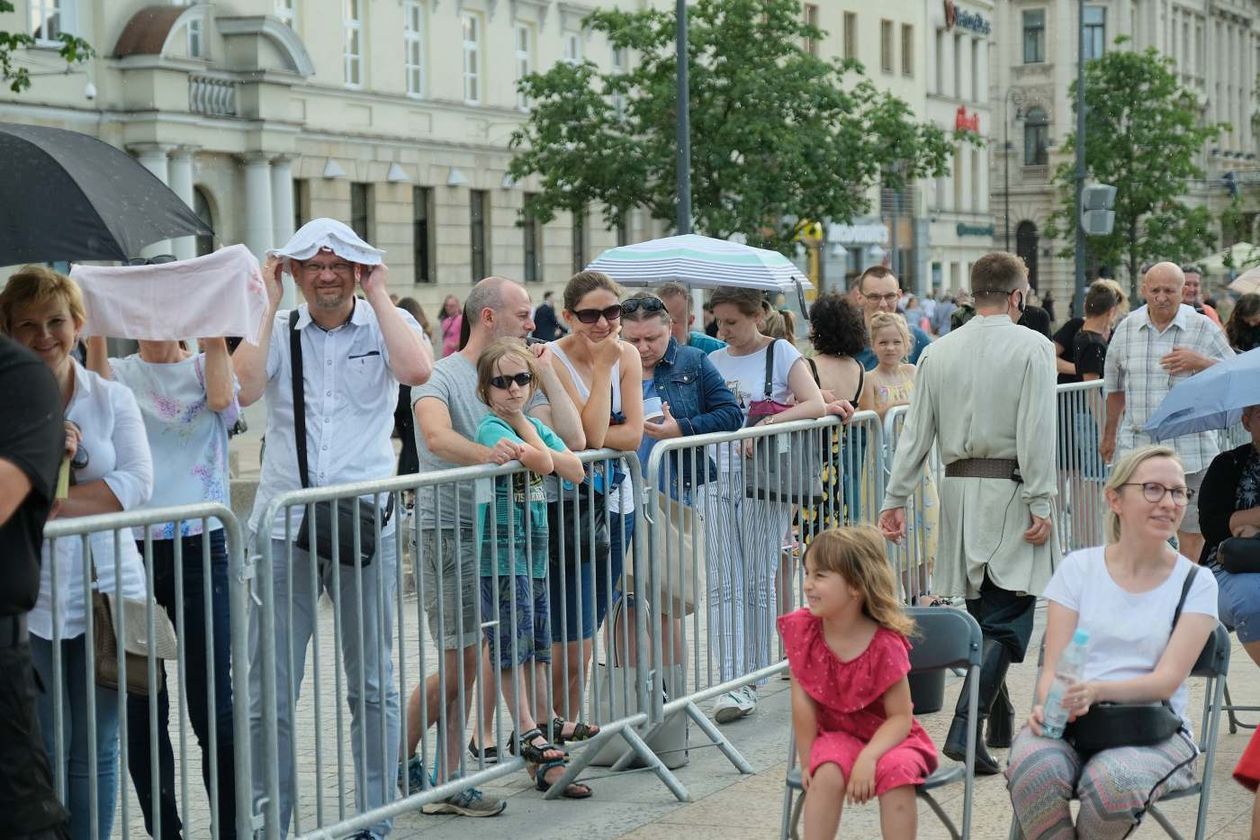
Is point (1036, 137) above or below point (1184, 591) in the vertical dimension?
above

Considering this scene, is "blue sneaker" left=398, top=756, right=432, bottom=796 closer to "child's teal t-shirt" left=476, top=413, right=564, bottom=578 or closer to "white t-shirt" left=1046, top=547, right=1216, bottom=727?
"child's teal t-shirt" left=476, top=413, right=564, bottom=578

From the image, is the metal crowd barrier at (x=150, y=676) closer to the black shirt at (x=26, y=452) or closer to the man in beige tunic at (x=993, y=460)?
the black shirt at (x=26, y=452)

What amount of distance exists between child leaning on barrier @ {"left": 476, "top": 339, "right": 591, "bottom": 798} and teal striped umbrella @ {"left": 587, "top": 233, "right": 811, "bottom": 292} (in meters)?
3.60

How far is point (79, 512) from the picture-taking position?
553 cm

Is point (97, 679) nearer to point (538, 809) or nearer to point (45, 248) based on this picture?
point (45, 248)

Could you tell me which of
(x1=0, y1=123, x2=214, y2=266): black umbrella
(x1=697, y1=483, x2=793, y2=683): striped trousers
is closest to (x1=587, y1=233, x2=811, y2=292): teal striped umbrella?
(x1=697, y1=483, x2=793, y2=683): striped trousers

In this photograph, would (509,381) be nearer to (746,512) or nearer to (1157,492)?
(746,512)

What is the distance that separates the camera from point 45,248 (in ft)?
20.6

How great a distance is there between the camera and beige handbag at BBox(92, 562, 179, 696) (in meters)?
5.31

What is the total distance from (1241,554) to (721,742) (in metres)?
1.97

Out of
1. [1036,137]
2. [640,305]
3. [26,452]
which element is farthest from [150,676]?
[1036,137]

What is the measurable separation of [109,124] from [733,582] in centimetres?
2794

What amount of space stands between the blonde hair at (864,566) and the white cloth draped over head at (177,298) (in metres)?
1.82

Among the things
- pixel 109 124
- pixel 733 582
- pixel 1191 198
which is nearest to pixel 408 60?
pixel 109 124
